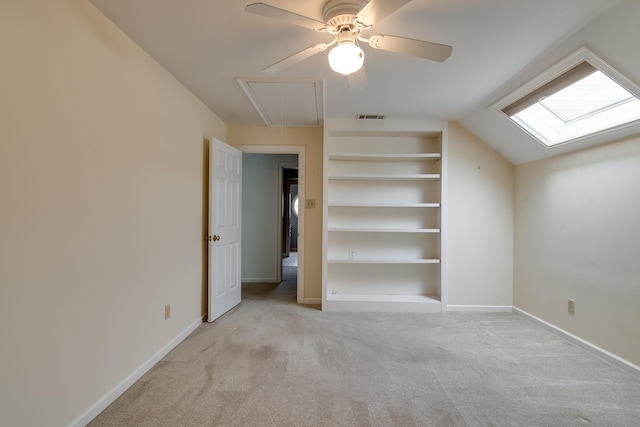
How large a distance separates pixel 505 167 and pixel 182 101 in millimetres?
3631

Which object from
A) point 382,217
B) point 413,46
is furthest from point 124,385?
point 382,217

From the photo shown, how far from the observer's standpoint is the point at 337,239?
3.65 meters

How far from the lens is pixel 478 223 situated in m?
3.41

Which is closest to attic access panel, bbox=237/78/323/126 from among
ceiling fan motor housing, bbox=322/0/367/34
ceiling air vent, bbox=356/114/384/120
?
ceiling air vent, bbox=356/114/384/120

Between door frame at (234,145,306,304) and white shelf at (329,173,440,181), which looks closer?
white shelf at (329,173,440,181)

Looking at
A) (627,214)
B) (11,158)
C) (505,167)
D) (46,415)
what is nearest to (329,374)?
(46,415)

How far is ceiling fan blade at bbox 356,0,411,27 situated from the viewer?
1.22 metres

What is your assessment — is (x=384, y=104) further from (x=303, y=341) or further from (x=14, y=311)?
(x=14, y=311)

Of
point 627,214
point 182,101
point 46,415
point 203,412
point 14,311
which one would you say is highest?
point 182,101

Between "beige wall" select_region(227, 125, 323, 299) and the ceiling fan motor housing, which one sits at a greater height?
the ceiling fan motor housing

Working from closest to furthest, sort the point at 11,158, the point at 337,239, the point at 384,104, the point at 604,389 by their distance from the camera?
the point at 11,158, the point at 604,389, the point at 384,104, the point at 337,239

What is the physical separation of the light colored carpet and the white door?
39 cm

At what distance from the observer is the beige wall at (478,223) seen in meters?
3.39

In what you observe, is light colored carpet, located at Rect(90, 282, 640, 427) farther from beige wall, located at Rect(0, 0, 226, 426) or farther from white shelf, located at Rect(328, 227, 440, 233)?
white shelf, located at Rect(328, 227, 440, 233)
